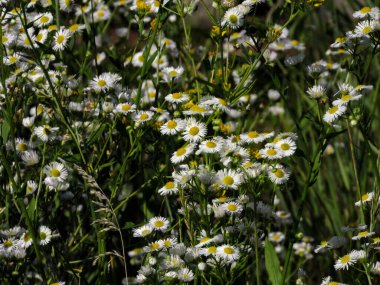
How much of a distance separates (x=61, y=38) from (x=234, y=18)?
0.47m

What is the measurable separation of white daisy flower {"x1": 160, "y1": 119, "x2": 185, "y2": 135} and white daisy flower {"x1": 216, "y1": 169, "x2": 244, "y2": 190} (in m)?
0.18

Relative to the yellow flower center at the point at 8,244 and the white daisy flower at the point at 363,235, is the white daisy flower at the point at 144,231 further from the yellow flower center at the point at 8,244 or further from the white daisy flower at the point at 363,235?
the white daisy flower at the point at 363,235

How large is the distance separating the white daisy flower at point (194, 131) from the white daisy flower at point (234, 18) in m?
0.23

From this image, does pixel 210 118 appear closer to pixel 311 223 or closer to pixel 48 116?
pixel 48 116

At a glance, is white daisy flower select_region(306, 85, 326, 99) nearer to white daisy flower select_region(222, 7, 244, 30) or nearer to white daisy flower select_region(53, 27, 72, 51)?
white daisy flower select_region(222, 7, 244, 30)

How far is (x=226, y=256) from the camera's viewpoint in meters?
1.37

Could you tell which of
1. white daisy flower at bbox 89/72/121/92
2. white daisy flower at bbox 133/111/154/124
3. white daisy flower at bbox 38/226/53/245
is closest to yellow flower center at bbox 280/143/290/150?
white daisy flower at bbox 133/111/154/124

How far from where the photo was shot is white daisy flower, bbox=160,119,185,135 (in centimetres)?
159

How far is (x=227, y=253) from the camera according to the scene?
4.49ft

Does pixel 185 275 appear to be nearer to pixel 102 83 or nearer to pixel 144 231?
pixel 144 231

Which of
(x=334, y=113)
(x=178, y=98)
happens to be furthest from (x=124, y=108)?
(x=334, y=113)

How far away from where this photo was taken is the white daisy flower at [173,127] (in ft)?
5.21

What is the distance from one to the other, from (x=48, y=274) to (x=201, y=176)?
23.3 inches

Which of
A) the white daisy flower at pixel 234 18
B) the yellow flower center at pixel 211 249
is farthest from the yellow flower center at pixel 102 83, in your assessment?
the yellow flower center at pixel 211 249
